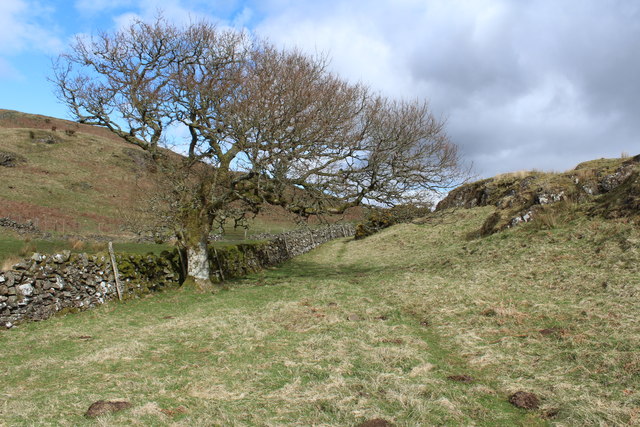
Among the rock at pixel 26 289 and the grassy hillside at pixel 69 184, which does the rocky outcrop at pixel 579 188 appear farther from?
the grassy hillside at pixel 69 184

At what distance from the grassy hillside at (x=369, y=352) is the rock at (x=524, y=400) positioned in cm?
10

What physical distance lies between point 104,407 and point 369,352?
4057mm

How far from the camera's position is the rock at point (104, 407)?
496 centimetres

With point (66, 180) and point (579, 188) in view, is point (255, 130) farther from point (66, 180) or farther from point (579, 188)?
point (66, 180)

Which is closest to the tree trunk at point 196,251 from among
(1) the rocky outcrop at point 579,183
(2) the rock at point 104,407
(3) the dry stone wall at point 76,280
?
(3) the dry stone wall at point 76,280

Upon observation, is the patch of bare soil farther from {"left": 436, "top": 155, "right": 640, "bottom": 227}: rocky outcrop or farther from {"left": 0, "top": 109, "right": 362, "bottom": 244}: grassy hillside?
{"left": 0, "top": 109, "right": 362, "bottom": 244}: grassy hillside

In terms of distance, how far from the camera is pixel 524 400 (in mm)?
5117

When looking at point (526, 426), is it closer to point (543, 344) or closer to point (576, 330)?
point (543, 344)

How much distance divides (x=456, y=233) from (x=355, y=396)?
22.3 meters

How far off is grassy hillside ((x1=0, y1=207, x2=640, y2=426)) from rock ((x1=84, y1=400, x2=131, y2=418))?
129mm

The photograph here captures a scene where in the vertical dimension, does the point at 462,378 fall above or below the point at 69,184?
below

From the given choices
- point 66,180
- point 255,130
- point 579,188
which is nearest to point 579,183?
point 579,188

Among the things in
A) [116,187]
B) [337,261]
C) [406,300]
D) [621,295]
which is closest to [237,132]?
[406,300]

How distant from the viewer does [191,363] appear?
7070 mm
